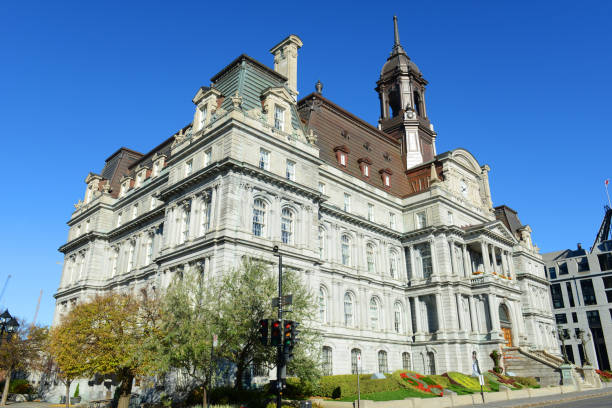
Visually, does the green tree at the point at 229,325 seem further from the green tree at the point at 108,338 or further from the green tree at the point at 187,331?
the green tree at the point at 108,338

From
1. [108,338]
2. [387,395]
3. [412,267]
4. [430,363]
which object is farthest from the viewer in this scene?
[412,267]

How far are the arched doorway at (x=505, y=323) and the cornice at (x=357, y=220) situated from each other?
13757 millimetres

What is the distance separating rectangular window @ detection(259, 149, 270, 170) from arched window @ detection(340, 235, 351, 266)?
12652mm

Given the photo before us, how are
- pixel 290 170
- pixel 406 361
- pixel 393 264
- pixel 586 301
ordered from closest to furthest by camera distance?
pixel 290 170 < pixel 406 361 < pixel 393 264 < pixel 586 301

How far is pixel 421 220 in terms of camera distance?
52875 mm

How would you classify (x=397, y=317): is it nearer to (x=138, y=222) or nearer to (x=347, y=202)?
(x=347, y=202)

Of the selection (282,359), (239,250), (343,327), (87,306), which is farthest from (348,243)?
(282,359)

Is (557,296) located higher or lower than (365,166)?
lower

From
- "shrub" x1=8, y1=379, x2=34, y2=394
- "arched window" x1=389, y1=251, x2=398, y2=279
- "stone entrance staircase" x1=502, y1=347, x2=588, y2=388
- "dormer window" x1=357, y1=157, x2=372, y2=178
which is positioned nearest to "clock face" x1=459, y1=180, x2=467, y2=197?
"arched window" x1=389, y1=251, x2=398, y2=279

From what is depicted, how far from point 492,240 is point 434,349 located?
1472cm

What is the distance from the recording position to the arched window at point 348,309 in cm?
4500

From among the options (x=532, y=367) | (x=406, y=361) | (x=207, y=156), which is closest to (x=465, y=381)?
(x=532, y=367)

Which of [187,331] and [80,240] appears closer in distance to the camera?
[187,331]

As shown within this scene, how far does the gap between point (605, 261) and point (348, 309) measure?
67.5m
